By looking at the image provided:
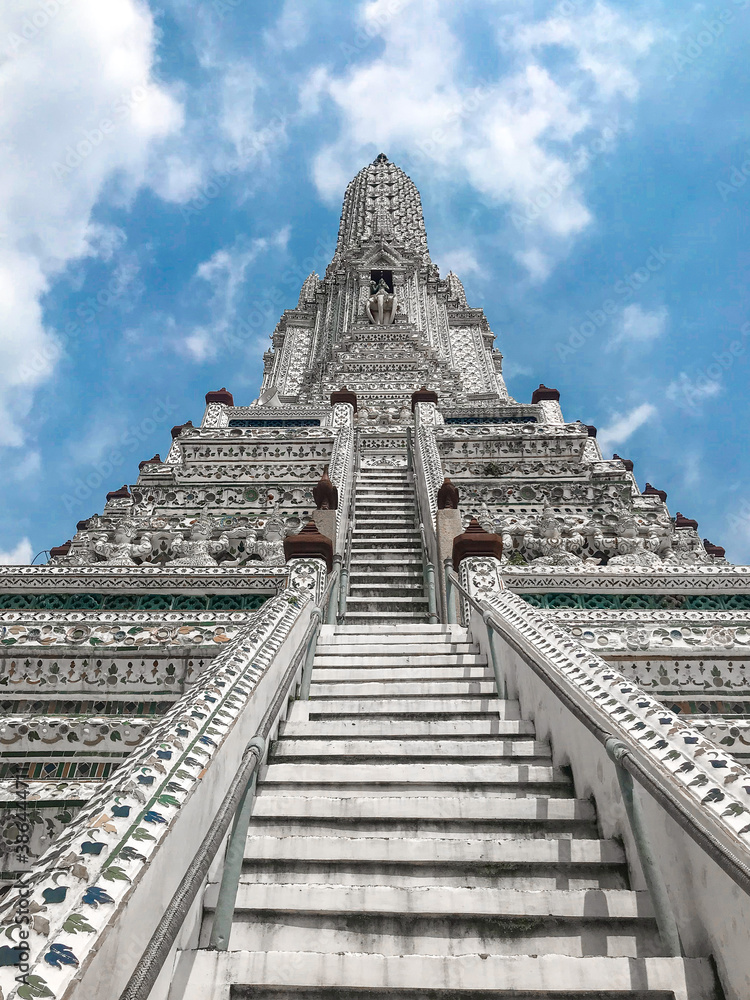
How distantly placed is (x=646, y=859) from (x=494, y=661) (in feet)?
7.90

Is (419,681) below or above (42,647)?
below

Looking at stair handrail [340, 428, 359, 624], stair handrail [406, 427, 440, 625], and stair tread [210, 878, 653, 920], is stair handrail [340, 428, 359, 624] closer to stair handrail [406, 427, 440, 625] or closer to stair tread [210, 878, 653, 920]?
stair handrail [406, 427, 440, 625]

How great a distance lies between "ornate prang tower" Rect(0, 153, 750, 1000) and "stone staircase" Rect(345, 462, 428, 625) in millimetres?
51

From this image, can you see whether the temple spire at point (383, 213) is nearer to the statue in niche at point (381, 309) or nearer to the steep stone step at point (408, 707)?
the statue in niche at point (381, 309)

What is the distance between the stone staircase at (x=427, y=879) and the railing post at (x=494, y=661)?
27 cm

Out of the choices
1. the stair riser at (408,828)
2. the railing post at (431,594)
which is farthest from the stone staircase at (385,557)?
the stair riser at (408,828)

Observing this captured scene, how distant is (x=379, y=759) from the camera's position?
383cm

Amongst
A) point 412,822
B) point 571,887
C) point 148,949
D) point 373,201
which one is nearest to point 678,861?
point 571,887

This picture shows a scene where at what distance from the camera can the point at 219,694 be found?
318cm

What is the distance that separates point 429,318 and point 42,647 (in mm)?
22261

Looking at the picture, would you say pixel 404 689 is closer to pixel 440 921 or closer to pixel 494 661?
pixel 494 661

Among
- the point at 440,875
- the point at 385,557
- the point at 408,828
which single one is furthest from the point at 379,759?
the point at 385,557

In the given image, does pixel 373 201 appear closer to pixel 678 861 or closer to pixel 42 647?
pixel 42 647

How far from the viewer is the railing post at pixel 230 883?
7.59 ft
